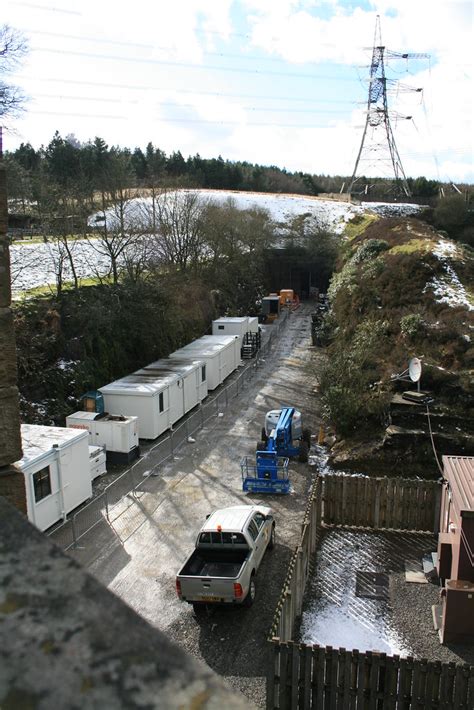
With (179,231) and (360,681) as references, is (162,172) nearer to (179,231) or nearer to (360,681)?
(179,231)

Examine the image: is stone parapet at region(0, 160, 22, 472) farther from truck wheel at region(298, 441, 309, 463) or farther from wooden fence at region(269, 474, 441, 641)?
truck wheel at region(298, 441, 309, 463)

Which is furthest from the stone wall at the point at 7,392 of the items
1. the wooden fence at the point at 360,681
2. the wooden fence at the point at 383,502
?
the wooden fence at the point at 383,502

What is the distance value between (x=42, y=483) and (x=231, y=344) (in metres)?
16.8

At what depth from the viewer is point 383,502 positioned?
13.9m

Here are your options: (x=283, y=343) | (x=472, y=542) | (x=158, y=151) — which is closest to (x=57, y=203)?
(x=283, y=343)

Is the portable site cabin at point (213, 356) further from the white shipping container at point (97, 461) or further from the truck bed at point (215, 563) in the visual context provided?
the truck bed at point (215, 563)

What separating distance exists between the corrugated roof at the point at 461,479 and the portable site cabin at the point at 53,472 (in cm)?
874

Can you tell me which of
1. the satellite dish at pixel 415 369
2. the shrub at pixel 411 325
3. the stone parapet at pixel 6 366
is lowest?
the satellite dish at pixel 415 369

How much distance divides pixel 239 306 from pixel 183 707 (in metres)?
45.0

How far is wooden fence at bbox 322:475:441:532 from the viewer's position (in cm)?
1364

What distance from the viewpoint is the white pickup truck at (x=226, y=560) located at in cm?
1034

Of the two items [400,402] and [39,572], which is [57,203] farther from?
[39,572]

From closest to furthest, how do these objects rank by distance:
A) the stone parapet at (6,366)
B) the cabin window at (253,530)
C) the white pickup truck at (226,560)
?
the stone parapet at (6,366) < the white pickup truck at (226,560) < the cabin window at (253,530)

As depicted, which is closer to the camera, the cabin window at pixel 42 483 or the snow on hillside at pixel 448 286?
the cabin window at pixel 42 483
